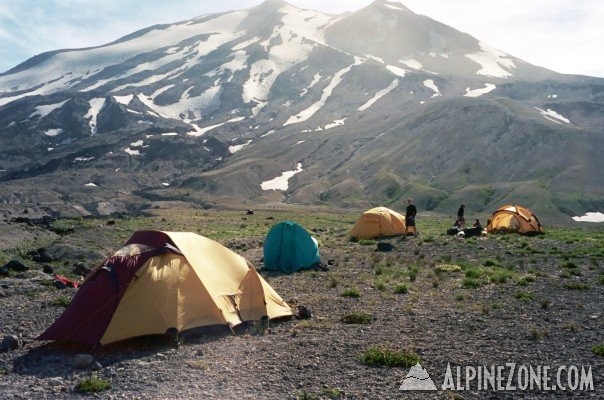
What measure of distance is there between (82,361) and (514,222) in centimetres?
3058

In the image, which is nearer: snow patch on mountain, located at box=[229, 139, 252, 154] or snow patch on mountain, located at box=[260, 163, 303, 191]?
snow patch on mountain, located at box=[260, 163, 303, 191]

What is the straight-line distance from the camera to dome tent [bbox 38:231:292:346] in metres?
11.7

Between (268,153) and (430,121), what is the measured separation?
48.8 metres

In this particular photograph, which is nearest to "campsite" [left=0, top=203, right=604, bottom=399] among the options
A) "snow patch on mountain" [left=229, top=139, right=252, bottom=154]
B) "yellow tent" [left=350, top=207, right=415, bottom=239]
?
"yellow tent" [left=350, top=207, right=415, bottom=239]

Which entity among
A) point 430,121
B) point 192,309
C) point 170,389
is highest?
point 430,121

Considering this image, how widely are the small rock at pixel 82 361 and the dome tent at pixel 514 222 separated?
30044 mm

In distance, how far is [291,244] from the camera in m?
22.5

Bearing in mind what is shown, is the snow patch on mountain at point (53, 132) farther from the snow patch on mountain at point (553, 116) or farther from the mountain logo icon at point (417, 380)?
the mountain logo icon at point (417, 380)

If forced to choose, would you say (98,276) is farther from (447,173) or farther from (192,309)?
(447,173)

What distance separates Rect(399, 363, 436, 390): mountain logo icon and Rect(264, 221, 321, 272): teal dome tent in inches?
486

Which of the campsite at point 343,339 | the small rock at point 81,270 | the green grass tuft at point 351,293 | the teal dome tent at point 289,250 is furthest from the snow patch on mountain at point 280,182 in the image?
the green grass tuft at point 351,293

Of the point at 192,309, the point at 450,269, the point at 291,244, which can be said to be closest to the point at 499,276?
the point at 450,269

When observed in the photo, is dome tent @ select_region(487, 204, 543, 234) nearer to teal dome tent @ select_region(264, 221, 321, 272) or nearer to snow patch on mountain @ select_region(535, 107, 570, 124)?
teal dome tent @ select_region(264, 221, 321, 272)

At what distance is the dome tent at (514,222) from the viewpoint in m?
34.3
